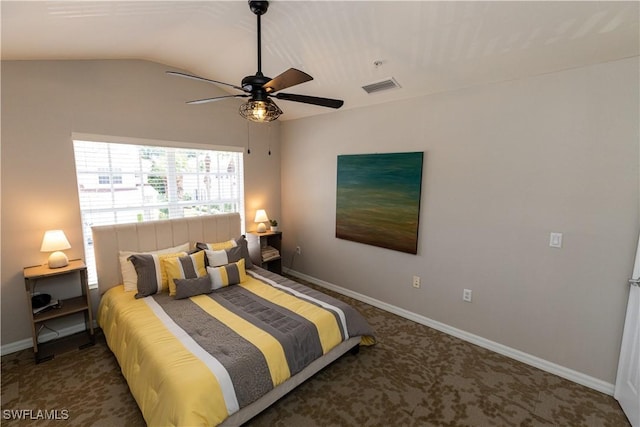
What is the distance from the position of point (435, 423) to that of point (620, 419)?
1319 millimetres

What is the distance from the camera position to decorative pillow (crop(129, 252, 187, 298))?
2771 mm

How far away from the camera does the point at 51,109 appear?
8.86 feet

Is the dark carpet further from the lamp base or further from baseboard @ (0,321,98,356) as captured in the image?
the lamp base

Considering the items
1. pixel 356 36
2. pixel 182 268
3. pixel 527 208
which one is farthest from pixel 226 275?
pixel 527 208

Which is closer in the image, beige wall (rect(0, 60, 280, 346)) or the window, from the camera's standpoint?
beige wall (rect(0, 60, 280, 346))

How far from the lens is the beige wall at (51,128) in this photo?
2562 millimetres

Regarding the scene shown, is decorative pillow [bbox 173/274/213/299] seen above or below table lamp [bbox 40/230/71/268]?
below

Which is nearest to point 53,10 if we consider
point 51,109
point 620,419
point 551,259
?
point 51,109

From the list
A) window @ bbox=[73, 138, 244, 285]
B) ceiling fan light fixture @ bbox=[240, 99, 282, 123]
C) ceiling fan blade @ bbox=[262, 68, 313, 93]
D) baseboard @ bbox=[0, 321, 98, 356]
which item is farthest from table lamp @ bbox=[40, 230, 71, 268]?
ceiling fan blade @ bbox=[262, 68, 313, 93]

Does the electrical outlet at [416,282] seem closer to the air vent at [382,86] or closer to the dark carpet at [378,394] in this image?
the dark carpet at [378,394]

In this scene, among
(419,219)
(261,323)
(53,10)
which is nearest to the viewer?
(53,10)

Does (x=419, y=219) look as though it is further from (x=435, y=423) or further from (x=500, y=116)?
(x=435, y=423)

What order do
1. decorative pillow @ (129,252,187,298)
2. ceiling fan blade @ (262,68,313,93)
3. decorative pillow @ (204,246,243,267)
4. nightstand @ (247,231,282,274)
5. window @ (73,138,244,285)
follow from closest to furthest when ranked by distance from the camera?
ceiling fan blade @ (262,68,313,93) → decorative pillow @ (129,252,187,298) → window @ (73,138,244,285) → decorative pillow @ (204,246,243,267) → nightstand @ (247,231,282,274)

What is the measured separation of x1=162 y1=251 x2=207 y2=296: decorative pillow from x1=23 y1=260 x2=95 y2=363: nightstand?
740 mm
